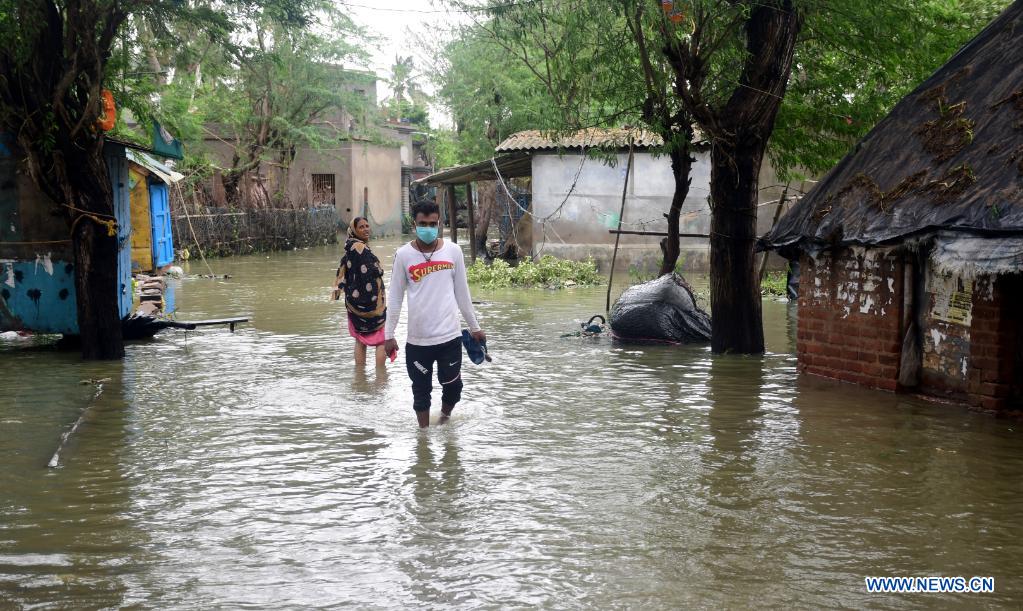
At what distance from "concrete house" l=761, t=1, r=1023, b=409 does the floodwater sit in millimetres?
402

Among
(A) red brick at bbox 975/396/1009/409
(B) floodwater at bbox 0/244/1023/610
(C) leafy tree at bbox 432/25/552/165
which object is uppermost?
(C) leafy tree at bbox 432/25/552/165

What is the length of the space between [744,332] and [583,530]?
Answer: 6.87 meters

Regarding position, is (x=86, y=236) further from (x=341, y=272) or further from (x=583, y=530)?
(x=583, y=530)

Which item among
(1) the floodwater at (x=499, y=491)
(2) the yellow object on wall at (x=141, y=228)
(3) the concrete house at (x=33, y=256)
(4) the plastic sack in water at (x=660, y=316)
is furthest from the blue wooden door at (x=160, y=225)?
(4) the plastic sack in water at (x=660, y=316)

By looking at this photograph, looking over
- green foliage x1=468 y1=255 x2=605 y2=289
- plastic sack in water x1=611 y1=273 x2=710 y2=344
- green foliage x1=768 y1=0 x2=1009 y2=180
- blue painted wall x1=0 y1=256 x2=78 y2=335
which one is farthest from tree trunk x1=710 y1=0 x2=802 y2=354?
green foliage x1=468 y1=255 x2=605 y2=289

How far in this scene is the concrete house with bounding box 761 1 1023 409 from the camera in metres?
7.80

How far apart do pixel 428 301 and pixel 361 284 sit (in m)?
3.34

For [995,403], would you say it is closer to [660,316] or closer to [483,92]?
[660,316]

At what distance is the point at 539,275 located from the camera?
72.4ft

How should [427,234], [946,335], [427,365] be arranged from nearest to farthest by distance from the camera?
[427,234], [427,365], [946,335]

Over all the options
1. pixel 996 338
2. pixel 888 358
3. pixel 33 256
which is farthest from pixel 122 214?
pixel 996 338

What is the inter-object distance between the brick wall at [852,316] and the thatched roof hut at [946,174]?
311mm

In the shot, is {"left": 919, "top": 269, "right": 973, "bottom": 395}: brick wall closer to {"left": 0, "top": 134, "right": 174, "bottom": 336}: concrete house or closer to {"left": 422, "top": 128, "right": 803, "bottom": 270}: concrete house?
{"left": 0, "top": 134, "right": 174, "bottom": 336}: concrete house

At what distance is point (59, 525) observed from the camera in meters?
5.57
